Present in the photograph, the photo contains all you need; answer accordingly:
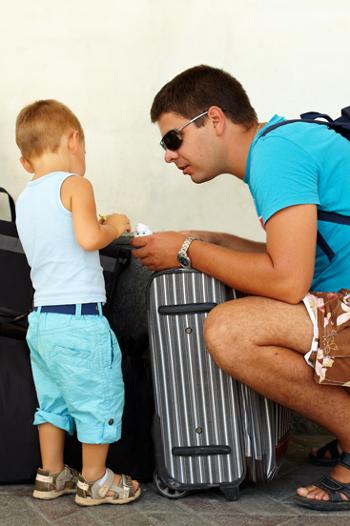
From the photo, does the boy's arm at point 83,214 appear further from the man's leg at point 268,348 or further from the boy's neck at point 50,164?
the man's leg at point 268,348

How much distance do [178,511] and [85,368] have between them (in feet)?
1.64

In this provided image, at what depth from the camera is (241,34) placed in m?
3.47

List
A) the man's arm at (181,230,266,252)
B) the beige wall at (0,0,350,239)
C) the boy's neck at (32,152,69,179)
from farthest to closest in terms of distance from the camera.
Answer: the beige wall at (0,0,350,239) → the man's arm at (181,230,266,252) → the boy's neck at (32,152,69,179)

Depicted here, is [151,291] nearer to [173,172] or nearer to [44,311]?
[44,311]

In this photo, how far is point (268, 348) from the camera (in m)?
2.39

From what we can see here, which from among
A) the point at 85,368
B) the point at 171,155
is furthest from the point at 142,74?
the point at 85,368

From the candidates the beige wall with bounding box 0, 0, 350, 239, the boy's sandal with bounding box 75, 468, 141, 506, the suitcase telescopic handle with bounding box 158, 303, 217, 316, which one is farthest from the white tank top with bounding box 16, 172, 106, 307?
the beige wall with bounding box 0, 0, 350, 239

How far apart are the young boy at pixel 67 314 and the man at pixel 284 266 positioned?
0.23m

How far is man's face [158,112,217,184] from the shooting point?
2570 millimetres

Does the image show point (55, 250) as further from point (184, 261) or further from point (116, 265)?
point (116, 265)

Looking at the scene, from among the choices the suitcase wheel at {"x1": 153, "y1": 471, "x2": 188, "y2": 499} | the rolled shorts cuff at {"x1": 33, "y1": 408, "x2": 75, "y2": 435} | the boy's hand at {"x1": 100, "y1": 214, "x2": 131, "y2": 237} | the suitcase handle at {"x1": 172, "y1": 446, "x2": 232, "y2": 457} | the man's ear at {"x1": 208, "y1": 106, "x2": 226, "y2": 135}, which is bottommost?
the suitcase wheel at {"x1": 153, "y1": 471, "x2": 188, "y2": 499}

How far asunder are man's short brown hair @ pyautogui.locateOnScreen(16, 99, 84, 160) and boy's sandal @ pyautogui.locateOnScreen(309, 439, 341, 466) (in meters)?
1.39

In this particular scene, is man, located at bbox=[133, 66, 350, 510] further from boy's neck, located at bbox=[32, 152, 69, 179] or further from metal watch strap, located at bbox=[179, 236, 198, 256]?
boy's neck, located at bbox=[32, 152, 69, 179]

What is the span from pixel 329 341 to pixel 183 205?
145 cm
